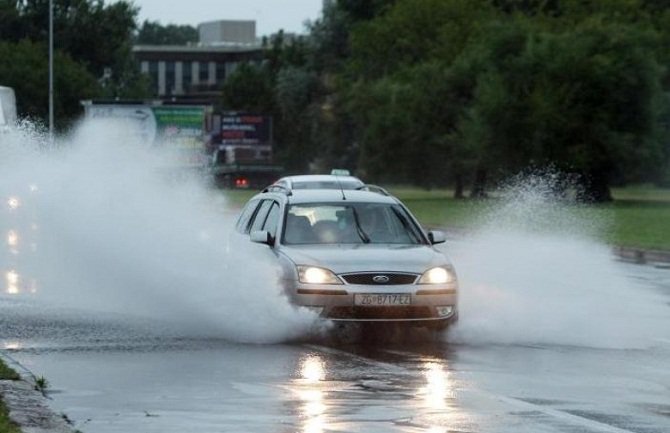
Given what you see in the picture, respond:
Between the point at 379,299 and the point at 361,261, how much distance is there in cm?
43

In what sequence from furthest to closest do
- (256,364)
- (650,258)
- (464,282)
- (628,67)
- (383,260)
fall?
(628,67)
(650,258)
(464,282)
(383,260)
(256,364)

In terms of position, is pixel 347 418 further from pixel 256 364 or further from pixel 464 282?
pixel 464 282

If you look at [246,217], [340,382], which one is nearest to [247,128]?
[246,217]

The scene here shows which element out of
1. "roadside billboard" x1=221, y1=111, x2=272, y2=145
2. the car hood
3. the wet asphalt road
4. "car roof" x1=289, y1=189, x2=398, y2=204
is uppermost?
"car roof" x1=289, y1=189, x2=398, y2=204

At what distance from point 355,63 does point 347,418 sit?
8516 centimetres

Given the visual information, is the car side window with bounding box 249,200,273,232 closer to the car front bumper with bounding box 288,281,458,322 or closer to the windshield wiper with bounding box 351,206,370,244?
the windshield wiper with bounding box 351,206,370,244

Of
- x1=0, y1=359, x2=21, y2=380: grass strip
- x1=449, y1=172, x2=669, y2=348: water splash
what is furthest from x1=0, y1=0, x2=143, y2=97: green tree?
x1=0, y1=359, x2=21, y2=380: grass strip

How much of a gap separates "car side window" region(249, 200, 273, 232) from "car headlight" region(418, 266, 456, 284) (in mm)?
2573

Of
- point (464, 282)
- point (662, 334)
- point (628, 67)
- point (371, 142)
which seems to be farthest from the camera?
point (371, 142)

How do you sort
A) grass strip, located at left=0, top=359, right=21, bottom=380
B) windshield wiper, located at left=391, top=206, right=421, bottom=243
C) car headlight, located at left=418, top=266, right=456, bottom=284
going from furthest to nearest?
windshield wiper, located at left=391, top=206, right=421, bottom=243
car headlight, located at left=418, top=266, right=456, bottom=284
grass strip, located at left=0, top=359, right=21, bottom=380

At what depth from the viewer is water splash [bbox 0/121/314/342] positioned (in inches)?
646

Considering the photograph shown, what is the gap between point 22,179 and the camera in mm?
32469

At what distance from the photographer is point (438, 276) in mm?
15500

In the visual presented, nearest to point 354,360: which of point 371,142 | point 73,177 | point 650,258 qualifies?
point 73,177
